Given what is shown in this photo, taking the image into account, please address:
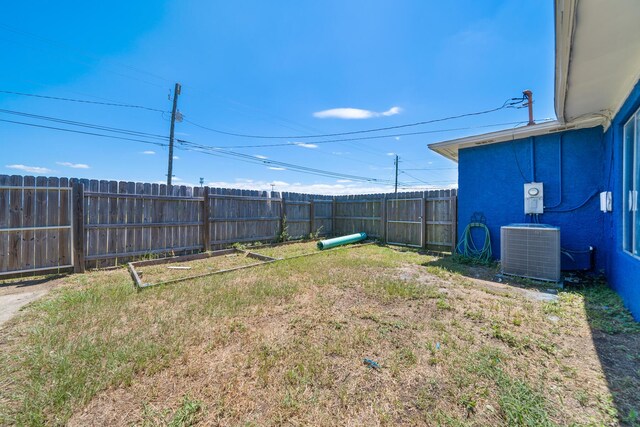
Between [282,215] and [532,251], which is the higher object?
[282,215]

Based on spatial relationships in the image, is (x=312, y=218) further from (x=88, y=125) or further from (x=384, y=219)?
(x=88, y=125)

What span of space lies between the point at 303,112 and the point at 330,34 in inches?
207

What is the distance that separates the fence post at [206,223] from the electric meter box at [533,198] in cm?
756

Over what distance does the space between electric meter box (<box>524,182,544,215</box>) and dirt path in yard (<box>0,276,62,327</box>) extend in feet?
27.2

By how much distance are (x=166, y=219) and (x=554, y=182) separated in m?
8.62

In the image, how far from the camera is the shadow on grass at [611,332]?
1544 mm

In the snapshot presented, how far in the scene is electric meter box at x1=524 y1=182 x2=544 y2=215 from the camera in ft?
16.8

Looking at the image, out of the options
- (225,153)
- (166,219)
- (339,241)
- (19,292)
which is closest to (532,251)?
(339,241)

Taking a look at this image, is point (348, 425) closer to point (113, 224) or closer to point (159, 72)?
point (113, 224)

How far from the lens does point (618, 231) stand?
3.47 meters

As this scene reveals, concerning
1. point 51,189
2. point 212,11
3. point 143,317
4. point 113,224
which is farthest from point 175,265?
point 212,11

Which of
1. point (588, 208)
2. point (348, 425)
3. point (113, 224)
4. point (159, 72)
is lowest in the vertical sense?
point (348, 425)

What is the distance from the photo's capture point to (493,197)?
5863 millimetres

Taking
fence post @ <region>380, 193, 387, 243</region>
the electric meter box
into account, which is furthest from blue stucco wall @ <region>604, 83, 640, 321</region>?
fence post @ <region>380, 193, 387, 243</region>
